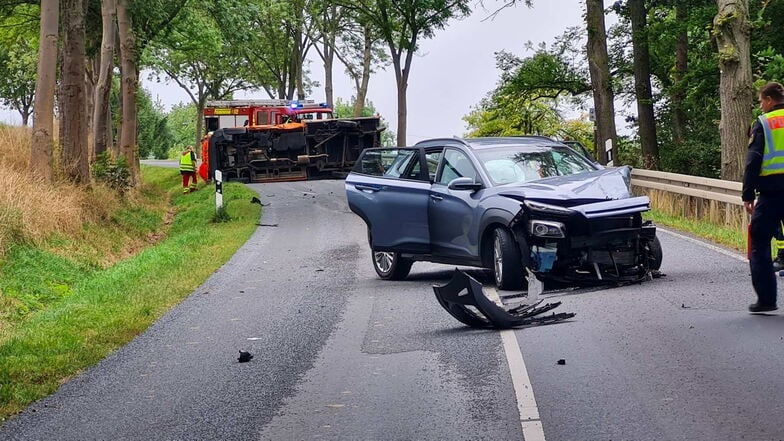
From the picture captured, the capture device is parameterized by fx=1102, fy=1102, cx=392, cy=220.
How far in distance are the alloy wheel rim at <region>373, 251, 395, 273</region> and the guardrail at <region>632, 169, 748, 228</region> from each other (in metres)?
5.89

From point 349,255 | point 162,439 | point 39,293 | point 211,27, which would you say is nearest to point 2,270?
point 39,293

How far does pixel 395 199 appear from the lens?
13367 mm

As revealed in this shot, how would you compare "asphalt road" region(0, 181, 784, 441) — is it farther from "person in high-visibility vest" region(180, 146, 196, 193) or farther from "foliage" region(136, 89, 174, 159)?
"foliage" region(136, 89, 174, 159)

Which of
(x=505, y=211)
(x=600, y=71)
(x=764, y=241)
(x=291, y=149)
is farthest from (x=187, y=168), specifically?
(x=764, y=241)

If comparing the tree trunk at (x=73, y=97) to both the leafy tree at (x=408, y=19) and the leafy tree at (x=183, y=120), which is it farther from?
the leafy tree at (x=183, y=120)

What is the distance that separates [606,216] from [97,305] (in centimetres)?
590

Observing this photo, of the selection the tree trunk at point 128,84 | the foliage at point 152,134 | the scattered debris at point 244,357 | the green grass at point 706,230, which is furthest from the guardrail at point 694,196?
the foliage at point 152,134

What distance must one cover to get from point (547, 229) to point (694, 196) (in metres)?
9.73

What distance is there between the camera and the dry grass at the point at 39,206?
59.1ft

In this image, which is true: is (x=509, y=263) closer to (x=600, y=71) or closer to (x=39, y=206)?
(x=39, y=206)

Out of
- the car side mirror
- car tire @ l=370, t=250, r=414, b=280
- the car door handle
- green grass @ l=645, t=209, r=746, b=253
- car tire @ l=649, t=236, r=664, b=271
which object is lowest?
car tire @ l=370, t=250, r=414, b=280

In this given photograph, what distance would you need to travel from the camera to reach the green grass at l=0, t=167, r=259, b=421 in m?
8.85

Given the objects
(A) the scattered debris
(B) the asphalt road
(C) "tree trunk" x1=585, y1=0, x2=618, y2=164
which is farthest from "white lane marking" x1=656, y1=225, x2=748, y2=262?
(C) "tree trunk" x1=585, y1=0, x2=618, y2=164

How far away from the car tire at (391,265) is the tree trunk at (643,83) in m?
17.3
